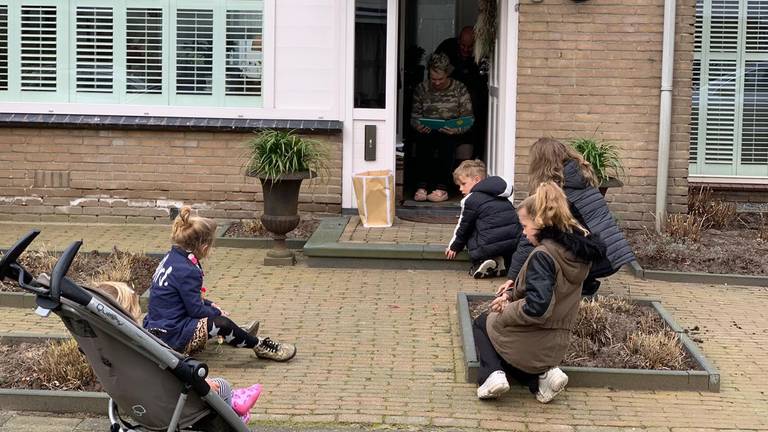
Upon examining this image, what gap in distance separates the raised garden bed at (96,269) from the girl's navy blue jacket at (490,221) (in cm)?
269

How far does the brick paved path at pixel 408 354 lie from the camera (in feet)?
21.5

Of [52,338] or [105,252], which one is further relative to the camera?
[105,252]

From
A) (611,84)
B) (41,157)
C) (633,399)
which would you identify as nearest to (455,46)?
(611,84)

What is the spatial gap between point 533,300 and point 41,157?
726 cm

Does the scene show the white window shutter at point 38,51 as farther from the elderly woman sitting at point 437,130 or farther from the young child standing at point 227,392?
the young child standing at point 227,392

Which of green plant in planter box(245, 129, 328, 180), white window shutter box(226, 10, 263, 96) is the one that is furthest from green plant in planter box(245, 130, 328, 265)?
white window shutter box(226, 10, 263, 96)

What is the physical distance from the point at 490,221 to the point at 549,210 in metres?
3.05

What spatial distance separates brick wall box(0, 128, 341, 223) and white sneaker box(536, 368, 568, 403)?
5.65 m

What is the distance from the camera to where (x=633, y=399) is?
689 centimetres

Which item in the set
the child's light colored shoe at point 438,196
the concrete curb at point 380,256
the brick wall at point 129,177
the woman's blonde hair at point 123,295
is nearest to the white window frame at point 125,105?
the brick wall at point 129,177

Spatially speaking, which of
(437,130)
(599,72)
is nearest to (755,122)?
(599,72)

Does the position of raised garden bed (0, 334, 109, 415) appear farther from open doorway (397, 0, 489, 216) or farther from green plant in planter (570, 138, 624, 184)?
open doorway (397, 0, 489, 216)

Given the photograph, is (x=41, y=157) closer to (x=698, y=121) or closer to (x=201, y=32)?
(x=201, y=32)

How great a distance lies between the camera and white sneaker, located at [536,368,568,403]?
669 cm
